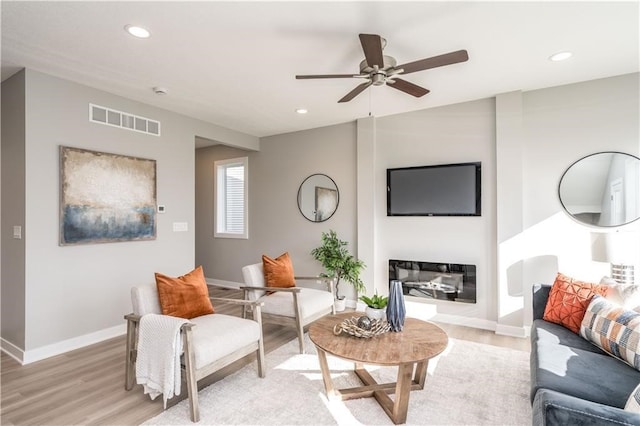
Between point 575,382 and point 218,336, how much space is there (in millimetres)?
2138

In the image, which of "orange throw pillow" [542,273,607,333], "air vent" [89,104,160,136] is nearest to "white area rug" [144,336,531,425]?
"orange throw pillow" [542,273,607,333]

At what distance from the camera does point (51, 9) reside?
7.16 feet

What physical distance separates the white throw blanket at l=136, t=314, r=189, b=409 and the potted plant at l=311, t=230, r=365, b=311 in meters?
2.71

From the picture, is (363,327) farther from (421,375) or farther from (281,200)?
(281,200)

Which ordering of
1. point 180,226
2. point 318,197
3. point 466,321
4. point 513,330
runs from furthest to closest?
point 318,197
point 180,226
point 466,321
point 513,330

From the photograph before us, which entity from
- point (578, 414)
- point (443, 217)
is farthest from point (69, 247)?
point (443, 217)

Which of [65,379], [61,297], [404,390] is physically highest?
[61,297]

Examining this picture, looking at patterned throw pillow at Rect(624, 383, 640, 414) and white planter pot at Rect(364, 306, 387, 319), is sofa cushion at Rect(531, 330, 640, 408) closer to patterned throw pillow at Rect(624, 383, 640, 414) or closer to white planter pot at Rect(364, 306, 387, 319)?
patterned throw pillow at Rect(624, 383, 640, 414)

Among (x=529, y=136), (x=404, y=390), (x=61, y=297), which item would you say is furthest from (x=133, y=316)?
(x=529, y=136)

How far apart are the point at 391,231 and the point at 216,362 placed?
295 cm

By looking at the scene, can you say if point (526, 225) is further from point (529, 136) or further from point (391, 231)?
point (391, 231)

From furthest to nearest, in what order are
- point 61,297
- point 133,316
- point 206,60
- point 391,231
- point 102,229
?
point 391,231 < point 102,229 < point 61,297 < point 206,60 < point 133,316

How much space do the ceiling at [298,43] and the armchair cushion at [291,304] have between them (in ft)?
7.36

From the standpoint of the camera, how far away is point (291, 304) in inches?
132
